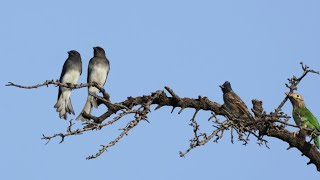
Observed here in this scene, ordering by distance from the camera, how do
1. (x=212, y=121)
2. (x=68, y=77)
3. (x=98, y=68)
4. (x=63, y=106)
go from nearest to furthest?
1. (x=212, y=121)
2. (x=63, y=106)
3. (x=98, y=68)
4. (x=68, y=77)

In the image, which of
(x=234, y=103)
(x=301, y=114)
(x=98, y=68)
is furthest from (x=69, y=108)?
(x=301, y=114)

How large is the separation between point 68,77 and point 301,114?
524cm

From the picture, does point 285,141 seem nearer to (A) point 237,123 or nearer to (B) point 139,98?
(A) point 237,123

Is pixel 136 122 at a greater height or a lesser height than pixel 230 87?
lesser

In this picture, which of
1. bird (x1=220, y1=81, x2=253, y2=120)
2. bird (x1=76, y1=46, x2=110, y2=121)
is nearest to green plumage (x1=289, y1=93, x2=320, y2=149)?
bird (x1=220, y1=81, x2=253, y2=120)

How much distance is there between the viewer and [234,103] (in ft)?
31.6

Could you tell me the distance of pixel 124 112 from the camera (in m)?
7.89

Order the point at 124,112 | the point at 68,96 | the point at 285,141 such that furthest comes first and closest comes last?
1. the point at 68,96
2. the point at 285,141
3. the point at 124,112

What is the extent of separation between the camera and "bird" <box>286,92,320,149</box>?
9.60 metres

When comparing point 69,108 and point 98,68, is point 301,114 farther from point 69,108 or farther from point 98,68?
point 98,68

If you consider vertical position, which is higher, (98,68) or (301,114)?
(98,68)

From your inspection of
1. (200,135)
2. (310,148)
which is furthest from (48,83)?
(310,148)

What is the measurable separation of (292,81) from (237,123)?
32.0 inches

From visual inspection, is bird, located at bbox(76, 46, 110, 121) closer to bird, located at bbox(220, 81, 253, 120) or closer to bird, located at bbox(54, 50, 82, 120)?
bird, located at bbox(54, 50, 82, 120)
